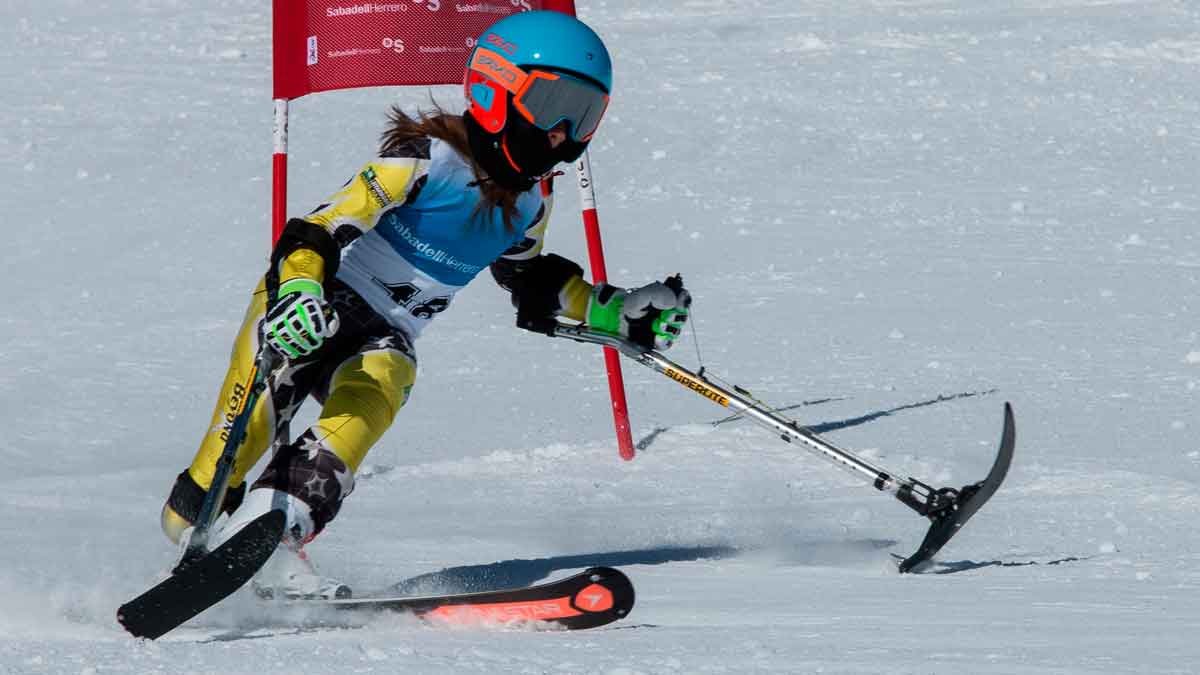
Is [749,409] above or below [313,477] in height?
below

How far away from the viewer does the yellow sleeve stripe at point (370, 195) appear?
475cm

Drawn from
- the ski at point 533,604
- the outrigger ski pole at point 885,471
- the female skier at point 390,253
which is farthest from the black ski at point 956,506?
the female skier at point 390,253

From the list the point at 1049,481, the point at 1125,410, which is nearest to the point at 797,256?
the point at 1125,410

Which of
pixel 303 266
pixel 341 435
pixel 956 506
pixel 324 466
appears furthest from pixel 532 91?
pixel 956 506

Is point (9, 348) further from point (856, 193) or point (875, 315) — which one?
point (856, 193)

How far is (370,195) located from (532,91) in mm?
555

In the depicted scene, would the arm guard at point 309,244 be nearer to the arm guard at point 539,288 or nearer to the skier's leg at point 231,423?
the skier's leg at point 231,423

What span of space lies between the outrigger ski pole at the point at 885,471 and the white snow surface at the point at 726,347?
0.23 m

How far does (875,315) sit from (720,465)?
303 centimetres

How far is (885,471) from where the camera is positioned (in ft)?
18.2

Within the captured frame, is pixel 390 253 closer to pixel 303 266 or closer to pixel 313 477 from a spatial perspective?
pixel 303 266

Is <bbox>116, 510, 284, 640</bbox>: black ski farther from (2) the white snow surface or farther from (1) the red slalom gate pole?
(1) the red slalom gate pole

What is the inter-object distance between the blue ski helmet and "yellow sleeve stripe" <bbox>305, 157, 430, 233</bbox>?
240mm

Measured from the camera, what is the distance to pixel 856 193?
43.5 ft
